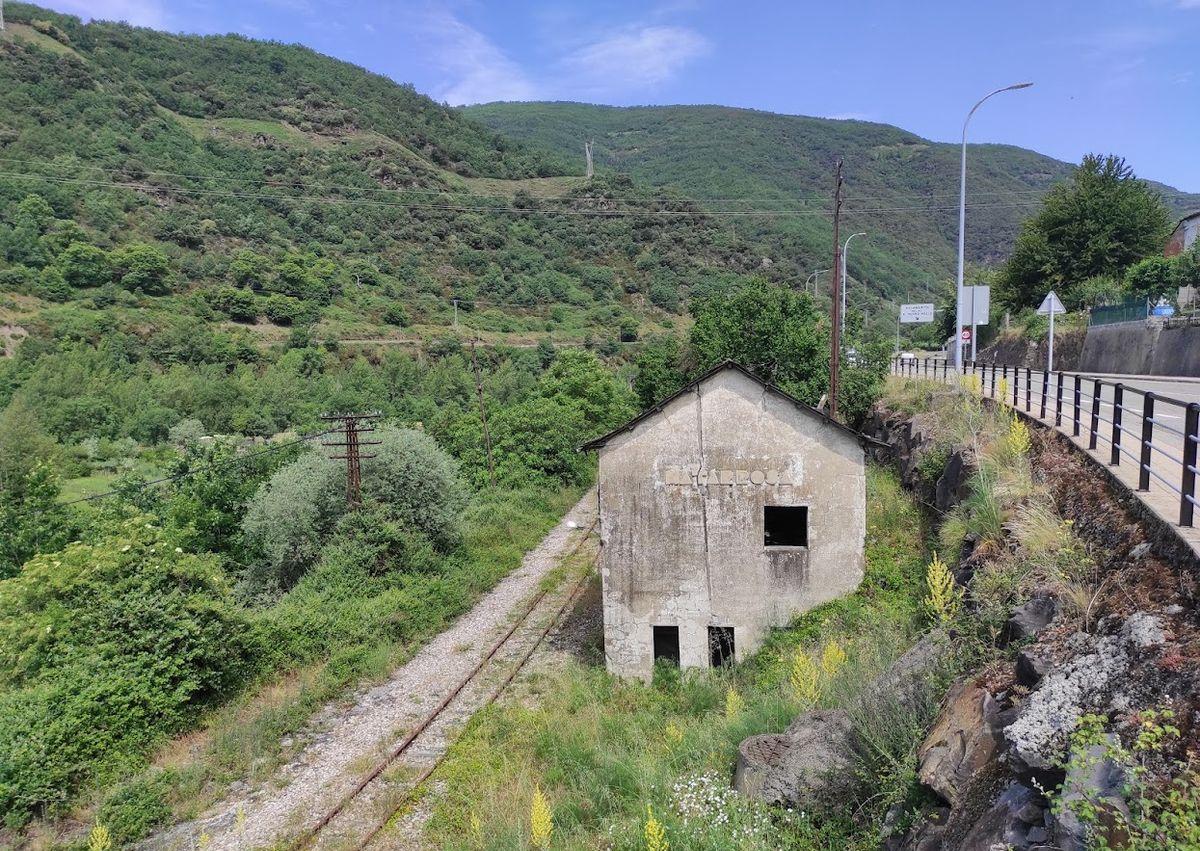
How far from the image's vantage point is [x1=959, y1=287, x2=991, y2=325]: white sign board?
20395mm

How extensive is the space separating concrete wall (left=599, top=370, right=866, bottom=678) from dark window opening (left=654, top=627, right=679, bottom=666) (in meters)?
0.66

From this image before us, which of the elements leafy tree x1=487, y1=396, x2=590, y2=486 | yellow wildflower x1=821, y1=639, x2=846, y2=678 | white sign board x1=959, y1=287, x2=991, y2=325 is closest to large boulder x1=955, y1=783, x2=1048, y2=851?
yellow wildflower x1=821, y1=639, x2=846, y2=678

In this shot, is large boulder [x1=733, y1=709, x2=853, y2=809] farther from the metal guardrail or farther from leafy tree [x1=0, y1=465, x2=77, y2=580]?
leafy tree [x1=0, y1=465, x2=77, y2=580]

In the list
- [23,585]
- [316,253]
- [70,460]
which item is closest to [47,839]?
[23,585]

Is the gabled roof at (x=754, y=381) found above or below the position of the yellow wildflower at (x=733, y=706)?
above

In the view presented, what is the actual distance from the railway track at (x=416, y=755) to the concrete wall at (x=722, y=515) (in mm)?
3838

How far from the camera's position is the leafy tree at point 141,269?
65375 mm

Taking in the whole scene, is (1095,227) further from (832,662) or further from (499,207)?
(499,207)

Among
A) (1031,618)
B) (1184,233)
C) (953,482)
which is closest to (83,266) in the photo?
(953,482)

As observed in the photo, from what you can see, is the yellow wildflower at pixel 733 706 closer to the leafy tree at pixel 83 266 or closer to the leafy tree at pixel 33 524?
the leafy tree at pixel 33 524

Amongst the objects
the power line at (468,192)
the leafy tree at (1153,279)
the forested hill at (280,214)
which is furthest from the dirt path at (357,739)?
the power line at (468,192)

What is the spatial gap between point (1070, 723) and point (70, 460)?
54584 mm

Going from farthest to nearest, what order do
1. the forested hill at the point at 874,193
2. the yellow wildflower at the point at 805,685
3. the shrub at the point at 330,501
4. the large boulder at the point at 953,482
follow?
the forested hill at the point at 874,193 → the shrub at the point at 330,501 → the large boulder at the point at 953,482 → the yellow wildflower at the point at 805,685

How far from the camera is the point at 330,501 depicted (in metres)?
23.0
